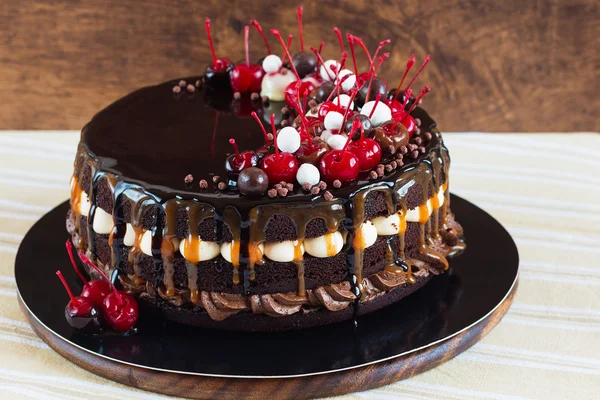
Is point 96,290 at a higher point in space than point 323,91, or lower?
lower

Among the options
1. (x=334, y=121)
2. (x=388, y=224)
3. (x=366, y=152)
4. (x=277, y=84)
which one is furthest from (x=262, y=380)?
(x=277, y=84)

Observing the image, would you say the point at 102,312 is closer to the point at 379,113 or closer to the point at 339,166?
the point at 339,166

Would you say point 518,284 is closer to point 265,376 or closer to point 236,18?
point 265,376

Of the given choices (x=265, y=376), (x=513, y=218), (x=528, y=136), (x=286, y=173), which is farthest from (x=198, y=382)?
(x=528, y=136)

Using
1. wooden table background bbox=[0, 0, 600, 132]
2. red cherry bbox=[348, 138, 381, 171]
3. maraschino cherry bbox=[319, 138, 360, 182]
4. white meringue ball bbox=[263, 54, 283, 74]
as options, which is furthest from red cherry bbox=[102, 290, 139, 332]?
wooden table background bbox=[0, 0, 600, 132]

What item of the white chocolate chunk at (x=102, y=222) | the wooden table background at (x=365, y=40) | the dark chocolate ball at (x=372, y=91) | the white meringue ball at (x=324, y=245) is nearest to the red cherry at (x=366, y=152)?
the white meringue ball at (x=324, y=245)

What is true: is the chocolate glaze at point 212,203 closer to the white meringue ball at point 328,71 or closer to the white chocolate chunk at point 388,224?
the white chocolate chunk at point 388,224
